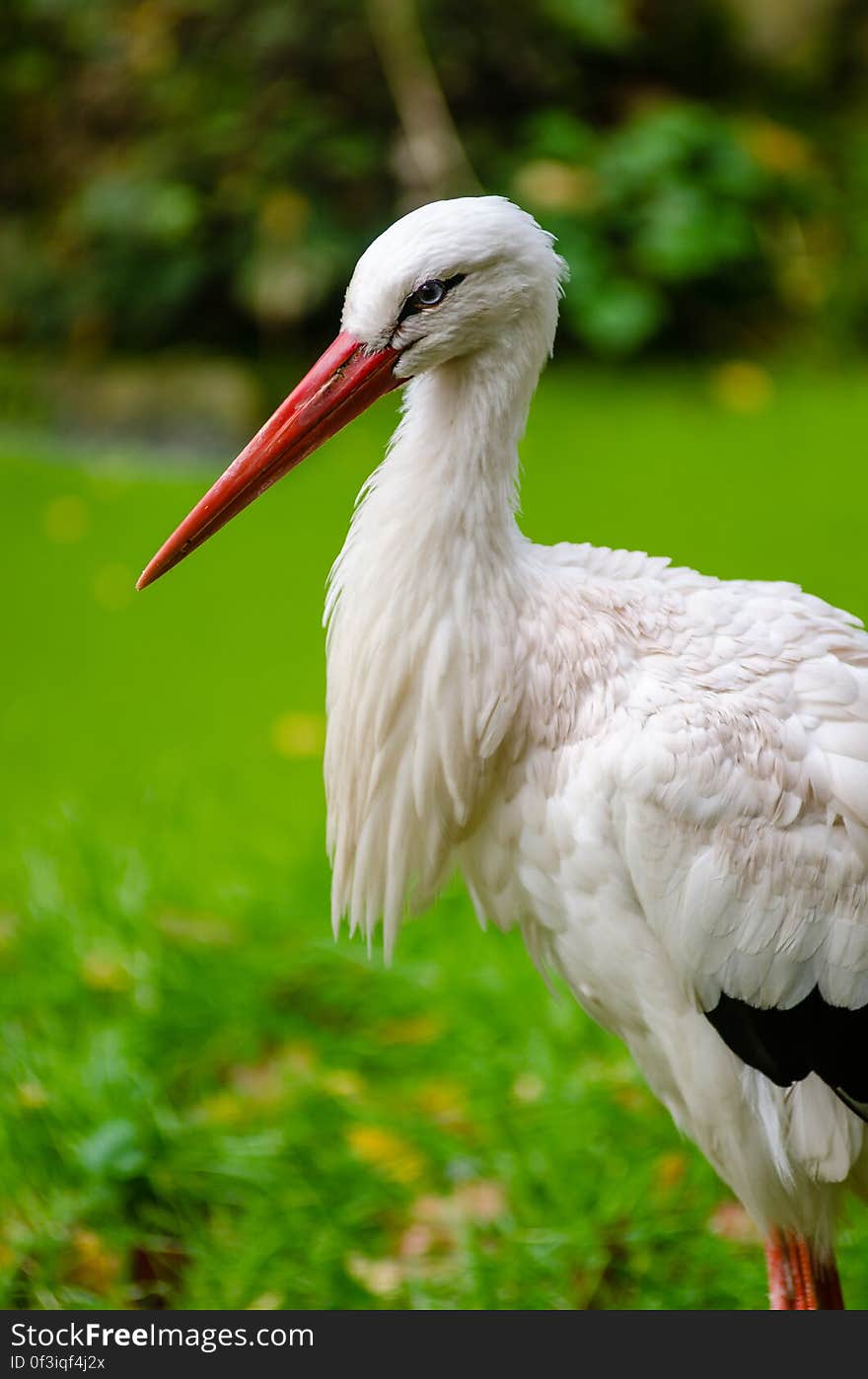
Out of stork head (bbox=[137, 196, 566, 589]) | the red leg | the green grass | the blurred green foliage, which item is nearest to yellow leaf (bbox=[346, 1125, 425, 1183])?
the green grass

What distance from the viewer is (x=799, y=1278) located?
1.78 metres

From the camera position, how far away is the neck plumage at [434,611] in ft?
5.32

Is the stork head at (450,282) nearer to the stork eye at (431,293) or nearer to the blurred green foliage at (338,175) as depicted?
the stork eye at (431,293)

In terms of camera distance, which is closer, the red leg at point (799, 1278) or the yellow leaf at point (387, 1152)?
the red leg at point (799, 1278)

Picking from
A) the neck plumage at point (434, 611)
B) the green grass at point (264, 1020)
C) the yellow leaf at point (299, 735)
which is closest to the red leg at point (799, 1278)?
the green grass at point (264, 1020)

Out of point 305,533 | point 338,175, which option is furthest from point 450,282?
point 338,175

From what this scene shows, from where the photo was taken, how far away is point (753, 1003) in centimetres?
158

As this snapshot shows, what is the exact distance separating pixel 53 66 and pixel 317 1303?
407 cm

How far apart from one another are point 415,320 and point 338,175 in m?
3.18

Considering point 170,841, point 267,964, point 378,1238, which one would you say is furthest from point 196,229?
point 378,1238

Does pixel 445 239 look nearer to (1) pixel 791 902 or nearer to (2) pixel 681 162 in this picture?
(1) pixel 791 902

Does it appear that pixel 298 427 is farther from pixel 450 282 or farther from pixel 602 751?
pixel 602 751

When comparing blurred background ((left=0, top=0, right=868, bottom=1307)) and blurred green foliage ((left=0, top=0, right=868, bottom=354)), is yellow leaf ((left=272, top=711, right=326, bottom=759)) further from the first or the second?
blurred green foliage ((left=0, top=0, right=868, bottom=354))

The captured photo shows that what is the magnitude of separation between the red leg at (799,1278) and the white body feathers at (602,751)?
0.06m
